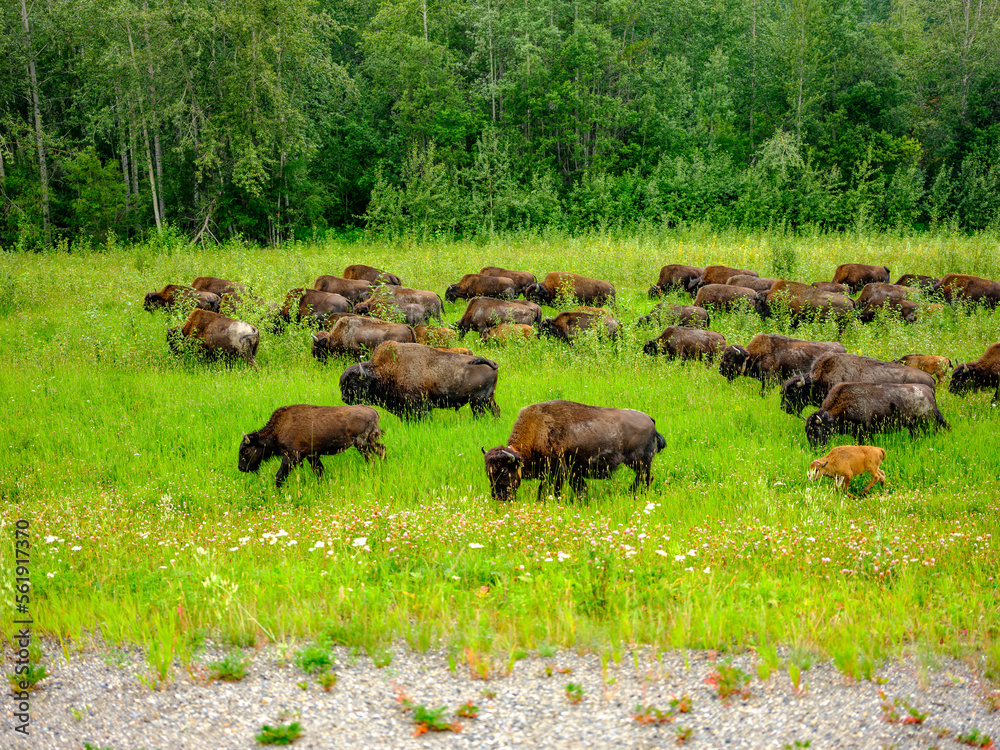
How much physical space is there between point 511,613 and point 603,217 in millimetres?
40150

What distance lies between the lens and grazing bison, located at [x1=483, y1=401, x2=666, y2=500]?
27.6ft

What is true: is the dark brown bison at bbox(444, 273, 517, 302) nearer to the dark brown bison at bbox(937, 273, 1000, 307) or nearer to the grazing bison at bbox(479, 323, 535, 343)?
the grazing bison at bbox(479, 323, 535, 343)

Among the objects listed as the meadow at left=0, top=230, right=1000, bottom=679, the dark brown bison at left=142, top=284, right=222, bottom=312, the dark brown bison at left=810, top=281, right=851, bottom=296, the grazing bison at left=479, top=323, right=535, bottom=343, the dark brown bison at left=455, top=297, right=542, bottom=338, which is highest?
the dark brown bison at left=142, top=284, right=222, bottom=312

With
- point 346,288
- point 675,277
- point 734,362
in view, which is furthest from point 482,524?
point 675,277

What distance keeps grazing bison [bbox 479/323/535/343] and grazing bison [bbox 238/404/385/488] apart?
713 cm

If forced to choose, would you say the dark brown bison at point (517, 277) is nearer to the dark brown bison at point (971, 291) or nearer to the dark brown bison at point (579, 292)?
the dark brown bison at point (579, 292)

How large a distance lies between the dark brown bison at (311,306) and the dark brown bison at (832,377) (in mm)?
10572

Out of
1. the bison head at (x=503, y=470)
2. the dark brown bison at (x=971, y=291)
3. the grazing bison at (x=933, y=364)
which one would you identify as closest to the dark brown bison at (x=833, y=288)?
the dark brown bison at (x=971, y=291)

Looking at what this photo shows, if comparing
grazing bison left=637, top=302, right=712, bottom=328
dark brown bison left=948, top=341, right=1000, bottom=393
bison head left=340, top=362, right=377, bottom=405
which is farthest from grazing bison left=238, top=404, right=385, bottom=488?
grazing bison left=637, top=302, right=712, bottom=328

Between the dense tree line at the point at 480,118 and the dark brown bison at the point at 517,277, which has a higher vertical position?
the dense tree line at the point at 480,118

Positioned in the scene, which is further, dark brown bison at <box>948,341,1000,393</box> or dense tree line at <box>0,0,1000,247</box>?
dense tree line at <box>0,0,1000,247</box>

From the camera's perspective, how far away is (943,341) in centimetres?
1606

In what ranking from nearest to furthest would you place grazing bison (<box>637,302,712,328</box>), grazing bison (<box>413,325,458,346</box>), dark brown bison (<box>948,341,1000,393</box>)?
dark brown bison (<box>948,341,1000,393</box>) < grazing bison (<box>413,325,458,346</box>) < grazing bison (<box>637,302,712,328</box>)

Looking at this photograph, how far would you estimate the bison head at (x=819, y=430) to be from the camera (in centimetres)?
1021
